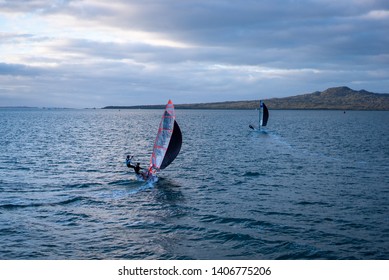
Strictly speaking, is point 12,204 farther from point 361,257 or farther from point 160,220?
point 361,257

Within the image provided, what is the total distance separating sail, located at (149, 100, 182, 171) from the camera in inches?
1693

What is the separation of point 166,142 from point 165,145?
35cm

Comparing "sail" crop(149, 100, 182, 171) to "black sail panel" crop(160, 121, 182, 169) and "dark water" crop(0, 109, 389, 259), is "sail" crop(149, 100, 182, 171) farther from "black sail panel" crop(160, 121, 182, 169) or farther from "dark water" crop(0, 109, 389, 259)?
"dark water" crop(0, 109, 389, 259)

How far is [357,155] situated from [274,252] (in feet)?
145

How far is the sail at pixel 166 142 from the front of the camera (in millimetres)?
43000

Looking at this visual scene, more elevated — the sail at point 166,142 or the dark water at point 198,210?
the sail at point 166,142

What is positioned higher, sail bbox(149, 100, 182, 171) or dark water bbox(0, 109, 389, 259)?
sail bbox(149, 100, 182, 171)

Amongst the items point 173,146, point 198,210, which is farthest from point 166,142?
point 198,210

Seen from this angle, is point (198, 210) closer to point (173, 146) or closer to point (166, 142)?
point (173, 146)

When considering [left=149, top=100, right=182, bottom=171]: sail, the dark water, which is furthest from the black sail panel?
the dark water

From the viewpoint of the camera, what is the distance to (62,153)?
65.4 metres

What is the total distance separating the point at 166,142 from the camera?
143ft

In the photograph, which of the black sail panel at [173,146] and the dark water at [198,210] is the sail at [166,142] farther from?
the dark water at [198,210]


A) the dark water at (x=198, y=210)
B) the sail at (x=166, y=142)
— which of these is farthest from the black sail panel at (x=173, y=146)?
the dark water at (x=198, y=210)
